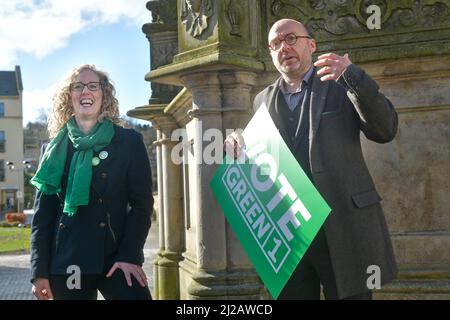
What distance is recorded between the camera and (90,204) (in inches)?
120

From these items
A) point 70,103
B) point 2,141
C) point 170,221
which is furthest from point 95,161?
point 2,141

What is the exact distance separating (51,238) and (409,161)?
2392 mm

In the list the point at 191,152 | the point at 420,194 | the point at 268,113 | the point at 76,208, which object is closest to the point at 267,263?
the point at 268,113

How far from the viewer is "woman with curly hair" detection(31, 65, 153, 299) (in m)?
3.00

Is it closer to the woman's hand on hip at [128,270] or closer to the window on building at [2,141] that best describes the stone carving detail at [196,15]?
the woman's hand on hip at [128,270]

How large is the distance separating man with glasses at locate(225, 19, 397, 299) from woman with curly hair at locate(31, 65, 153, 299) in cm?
77

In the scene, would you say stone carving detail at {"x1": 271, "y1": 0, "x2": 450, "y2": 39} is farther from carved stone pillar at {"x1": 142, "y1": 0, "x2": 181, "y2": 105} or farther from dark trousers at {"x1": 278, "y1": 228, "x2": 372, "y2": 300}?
carved stone pillar at {"x1": 142, "y1": 0, "x2": 181, "y2": 105}

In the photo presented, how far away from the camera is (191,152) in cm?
554

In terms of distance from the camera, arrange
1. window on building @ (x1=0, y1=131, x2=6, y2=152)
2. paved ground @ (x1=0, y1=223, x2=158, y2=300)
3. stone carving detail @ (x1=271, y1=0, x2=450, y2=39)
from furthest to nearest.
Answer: window on building @ (x1=0, y1=131, x2=6, y2=152)
paved ground @ (x1=0, y1=223, x2=158, y2=300)
stone carving detail @ (x1=271, y1=0, x2=450, y2=39)

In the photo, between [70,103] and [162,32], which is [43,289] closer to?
[70,103]

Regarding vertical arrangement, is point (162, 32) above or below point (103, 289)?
above

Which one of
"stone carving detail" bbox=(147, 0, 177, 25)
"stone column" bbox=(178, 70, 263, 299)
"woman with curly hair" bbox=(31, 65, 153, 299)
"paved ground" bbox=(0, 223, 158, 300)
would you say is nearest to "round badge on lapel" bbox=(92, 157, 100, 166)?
"woman with curly hair" bbox=(31, 65, 153, 299)

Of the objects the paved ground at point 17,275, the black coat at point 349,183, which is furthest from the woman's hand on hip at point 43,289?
the paved ground at point 17,275

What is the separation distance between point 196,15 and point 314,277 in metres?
2.34
